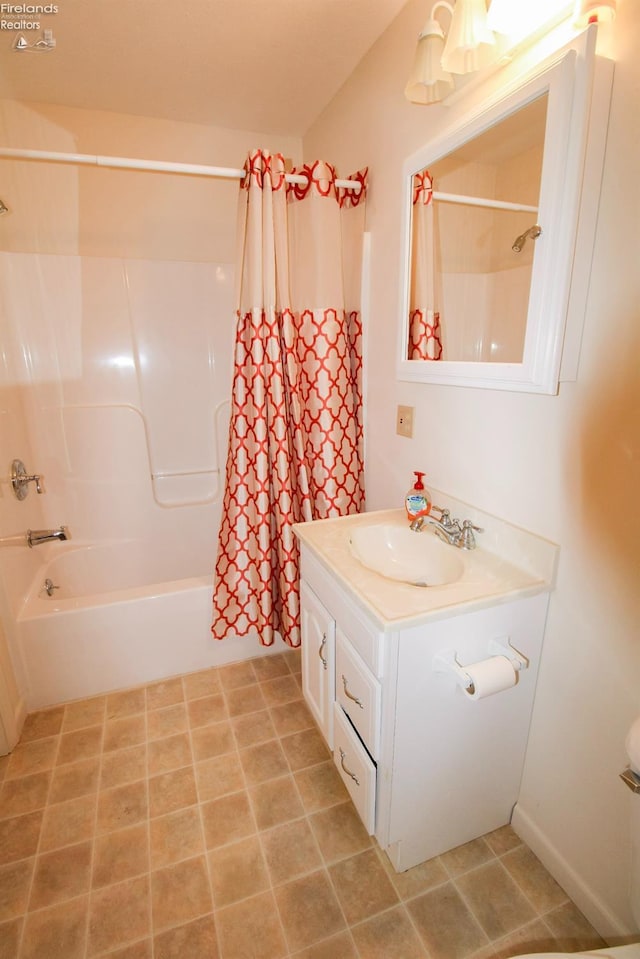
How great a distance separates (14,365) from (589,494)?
238 centimetres

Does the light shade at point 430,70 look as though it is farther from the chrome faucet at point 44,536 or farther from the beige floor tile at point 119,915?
the beige floor tile at point 119,915

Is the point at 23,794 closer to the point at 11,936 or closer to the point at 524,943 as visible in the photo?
the point at 11,936

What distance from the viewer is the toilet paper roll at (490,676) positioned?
0.92 meters

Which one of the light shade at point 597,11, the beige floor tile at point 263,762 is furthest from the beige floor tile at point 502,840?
the light shade at point 597,11

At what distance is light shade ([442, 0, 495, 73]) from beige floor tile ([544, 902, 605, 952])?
2055mm

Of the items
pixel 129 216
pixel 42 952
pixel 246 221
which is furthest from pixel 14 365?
pixel 42 952

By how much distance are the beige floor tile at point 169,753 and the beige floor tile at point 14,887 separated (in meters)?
0.37

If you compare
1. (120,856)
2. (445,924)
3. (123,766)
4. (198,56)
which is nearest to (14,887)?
(120,856)

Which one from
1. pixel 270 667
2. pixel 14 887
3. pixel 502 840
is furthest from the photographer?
pixel 270 667

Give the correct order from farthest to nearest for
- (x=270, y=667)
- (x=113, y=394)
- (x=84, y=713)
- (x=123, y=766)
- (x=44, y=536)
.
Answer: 1. (x=113, y=394)
2. (x=270, y=667)
3. (x=84, y=713)
4. (x=44, y=536)
5. (x=123, y=766)

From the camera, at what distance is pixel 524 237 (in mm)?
987

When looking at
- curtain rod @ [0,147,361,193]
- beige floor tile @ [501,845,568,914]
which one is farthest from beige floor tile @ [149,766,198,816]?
curtain rod @ [0,147,361,193]

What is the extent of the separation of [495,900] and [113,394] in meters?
2.46

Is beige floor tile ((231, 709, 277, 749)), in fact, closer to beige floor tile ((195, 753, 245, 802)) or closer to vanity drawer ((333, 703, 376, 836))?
beige floor tile ((195, 753, 245, 802))
